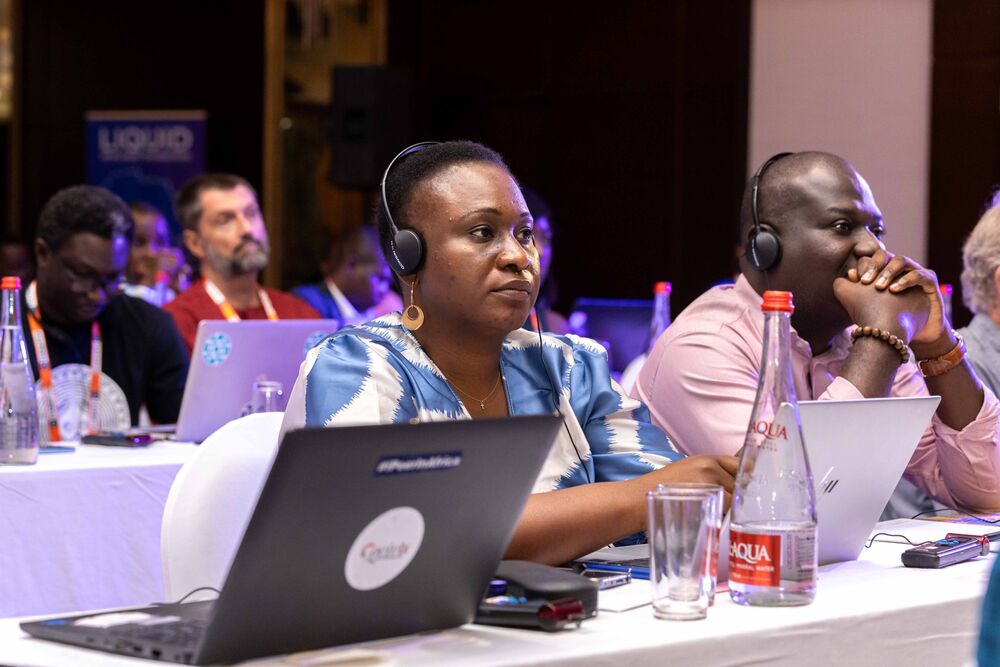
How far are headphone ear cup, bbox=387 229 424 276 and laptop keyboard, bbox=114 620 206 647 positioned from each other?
827 millimetres

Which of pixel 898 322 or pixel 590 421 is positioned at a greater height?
pixel 898 322

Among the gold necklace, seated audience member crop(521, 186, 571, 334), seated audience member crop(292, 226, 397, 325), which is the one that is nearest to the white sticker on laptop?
the gold necklace

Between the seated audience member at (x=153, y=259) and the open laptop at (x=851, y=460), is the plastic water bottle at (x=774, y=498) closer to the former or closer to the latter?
the open laptop at (x=851, y=460)

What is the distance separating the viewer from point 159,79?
9.23 metres

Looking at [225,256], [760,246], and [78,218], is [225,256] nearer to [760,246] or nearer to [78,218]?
[78,218]

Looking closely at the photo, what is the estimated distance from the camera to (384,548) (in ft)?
4.00

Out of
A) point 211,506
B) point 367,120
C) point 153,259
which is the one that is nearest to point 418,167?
point 211,506

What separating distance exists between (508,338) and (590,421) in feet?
0.63

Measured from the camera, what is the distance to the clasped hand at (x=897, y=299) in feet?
7.58

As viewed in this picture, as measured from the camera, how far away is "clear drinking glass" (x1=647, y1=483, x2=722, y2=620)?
4.51 ft

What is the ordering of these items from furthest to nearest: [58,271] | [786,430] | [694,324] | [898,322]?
1. [58,271]
2. [694,324]
3. [898,322]
4. [786,430]

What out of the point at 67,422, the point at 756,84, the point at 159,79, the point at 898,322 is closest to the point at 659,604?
the point at 898,322

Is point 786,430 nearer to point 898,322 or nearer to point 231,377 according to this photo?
point 898,322

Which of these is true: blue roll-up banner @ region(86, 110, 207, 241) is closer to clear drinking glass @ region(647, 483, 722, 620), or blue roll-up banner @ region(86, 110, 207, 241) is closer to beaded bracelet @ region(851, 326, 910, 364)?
beaded bracelet @ region(851, 326, 910, 364)
